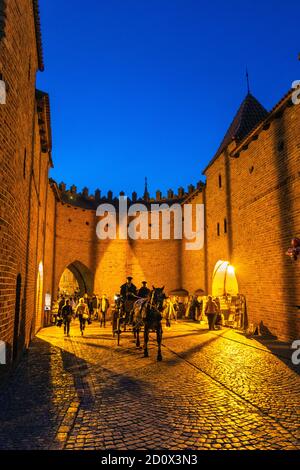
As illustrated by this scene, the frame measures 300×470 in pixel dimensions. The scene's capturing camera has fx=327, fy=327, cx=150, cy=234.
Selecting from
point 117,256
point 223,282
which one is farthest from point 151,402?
point 117,256

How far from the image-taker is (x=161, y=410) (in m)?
4.73

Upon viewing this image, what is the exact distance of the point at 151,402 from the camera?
5113 millimetres

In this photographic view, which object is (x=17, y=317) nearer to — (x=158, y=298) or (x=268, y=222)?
(x=158, y=298)

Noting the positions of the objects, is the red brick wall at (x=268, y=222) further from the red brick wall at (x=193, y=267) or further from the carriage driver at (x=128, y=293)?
the carriage driver at (x=128, y=293)

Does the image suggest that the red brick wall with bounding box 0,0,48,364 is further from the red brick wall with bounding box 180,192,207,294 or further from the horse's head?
the red brick wall with bounding box 180,192,207,294

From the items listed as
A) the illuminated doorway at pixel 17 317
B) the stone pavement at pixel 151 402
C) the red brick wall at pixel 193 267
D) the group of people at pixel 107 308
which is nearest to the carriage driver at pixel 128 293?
the group of people at pixel 107 308

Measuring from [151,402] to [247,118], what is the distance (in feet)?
55.6

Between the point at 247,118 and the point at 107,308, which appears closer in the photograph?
the point at 247,118

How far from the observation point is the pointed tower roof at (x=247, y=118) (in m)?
17.4

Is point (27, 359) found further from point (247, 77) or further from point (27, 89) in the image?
point (247, 77)

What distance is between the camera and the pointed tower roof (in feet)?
57.0

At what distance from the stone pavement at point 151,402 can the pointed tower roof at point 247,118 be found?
12.0m
